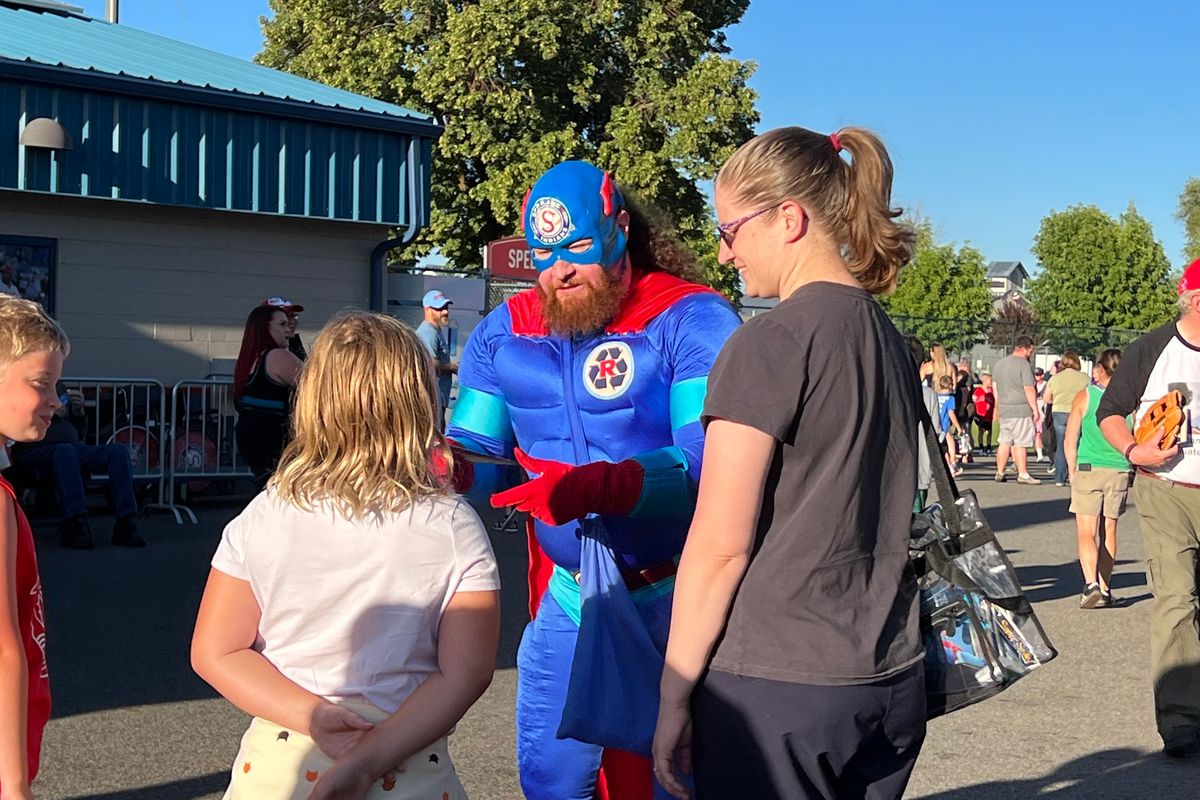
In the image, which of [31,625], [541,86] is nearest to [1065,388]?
[541,86]

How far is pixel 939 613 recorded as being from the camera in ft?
8.55

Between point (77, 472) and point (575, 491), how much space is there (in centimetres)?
827

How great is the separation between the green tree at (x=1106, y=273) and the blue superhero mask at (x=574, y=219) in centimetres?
5718

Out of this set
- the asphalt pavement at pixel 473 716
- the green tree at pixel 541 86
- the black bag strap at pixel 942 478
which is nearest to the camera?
the black bag strap at pixel 942 478

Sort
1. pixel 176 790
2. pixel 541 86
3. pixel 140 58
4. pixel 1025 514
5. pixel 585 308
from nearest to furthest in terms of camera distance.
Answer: pixel 585 308, pixel 176 790, pixel 140 58, pixel 1025 514, pixel 541 86

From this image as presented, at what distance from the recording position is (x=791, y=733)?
237 cm

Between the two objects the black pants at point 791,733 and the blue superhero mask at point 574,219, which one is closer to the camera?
the black pants at point 791,733

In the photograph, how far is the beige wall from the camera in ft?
43.0

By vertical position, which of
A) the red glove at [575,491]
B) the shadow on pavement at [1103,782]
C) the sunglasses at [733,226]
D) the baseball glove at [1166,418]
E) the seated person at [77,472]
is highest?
the sunglasses at [733,226]

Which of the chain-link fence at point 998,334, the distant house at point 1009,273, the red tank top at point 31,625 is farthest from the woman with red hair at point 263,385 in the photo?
the distant house at point 1009,273

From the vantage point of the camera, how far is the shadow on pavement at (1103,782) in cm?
523

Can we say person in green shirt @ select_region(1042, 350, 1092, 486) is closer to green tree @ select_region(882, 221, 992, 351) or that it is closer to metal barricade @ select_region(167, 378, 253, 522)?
metal barricade @ select_region(167, 378, 253, 522)

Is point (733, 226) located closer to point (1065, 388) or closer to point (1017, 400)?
point (1065, 388)

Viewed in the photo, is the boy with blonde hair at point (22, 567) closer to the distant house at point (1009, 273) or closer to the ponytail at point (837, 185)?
the ponytail at point (837, 185)
